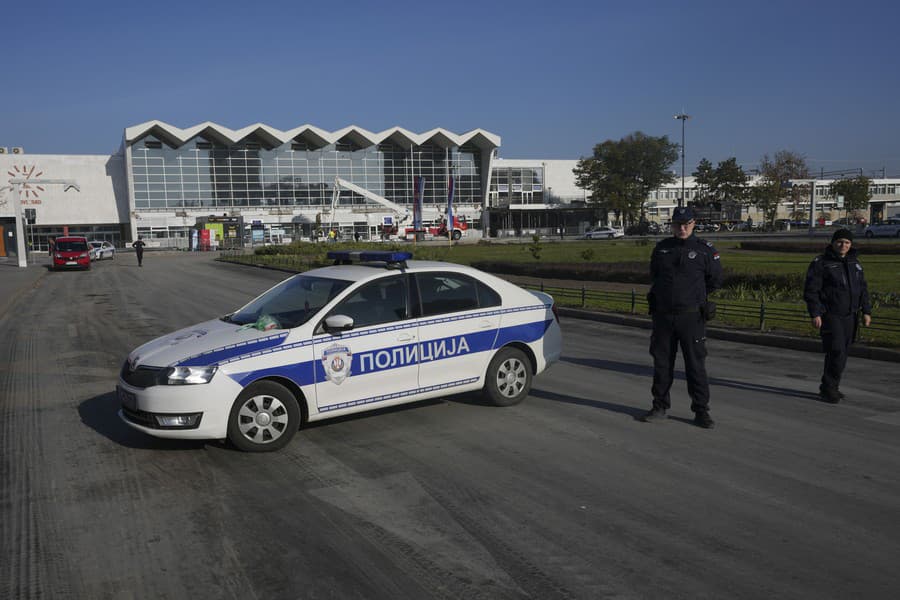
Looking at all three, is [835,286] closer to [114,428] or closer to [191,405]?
[191,405]

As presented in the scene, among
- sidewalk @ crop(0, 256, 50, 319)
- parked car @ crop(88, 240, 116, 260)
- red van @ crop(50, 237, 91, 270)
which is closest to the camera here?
sidewalk @ crop(0, 256, 50, 319)

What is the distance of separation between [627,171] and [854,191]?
2661cm

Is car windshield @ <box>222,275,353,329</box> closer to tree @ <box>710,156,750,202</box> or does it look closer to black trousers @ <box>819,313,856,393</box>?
black trousers @ <box>819,313,856,393</box>

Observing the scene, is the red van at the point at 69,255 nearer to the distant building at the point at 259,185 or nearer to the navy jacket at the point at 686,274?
the distant building at the point at 259,185

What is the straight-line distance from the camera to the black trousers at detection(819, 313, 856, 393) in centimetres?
774

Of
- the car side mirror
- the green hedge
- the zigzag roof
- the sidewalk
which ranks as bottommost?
the sidewalk

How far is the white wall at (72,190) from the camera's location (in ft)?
249

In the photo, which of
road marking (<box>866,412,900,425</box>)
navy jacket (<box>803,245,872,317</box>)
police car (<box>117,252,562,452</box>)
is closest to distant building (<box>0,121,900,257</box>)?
police car (<box>117,252,562,452</box>)

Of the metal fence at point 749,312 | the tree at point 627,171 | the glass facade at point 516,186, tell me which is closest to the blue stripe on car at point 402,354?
the metal fence at point 749,312

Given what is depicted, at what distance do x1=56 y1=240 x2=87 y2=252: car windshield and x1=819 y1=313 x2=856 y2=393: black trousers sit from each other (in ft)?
132

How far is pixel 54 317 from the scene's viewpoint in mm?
17953

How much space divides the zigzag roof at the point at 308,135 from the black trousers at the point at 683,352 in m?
75.5

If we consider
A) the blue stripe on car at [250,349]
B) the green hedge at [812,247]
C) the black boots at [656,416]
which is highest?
the blue stripe on car at [250,349]

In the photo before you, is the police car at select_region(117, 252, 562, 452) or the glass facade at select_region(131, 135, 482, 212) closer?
the police car at select_region(117, 252, 562, 452)
